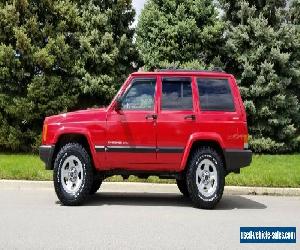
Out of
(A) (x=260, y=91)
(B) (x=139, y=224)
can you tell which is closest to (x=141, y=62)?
(A) (x=260, y=91)

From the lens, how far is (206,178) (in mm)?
10391

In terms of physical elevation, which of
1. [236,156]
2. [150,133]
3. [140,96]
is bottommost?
[236,156]

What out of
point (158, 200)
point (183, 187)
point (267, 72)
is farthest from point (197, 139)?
point (267, 72)

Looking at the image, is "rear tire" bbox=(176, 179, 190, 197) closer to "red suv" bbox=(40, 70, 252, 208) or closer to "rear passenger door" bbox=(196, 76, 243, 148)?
"red suv" bbox=(40, 70, 252, 208)

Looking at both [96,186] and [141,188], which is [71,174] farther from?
[141,188]

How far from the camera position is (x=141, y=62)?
26609 millimetres

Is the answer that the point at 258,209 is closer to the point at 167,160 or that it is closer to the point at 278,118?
the point at 167,160

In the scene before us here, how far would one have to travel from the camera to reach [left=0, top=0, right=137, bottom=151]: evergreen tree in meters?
23.6

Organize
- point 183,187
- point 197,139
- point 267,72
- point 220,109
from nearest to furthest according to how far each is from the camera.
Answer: point 197,139 < point 220,109 < point 183,187 < point 267,72

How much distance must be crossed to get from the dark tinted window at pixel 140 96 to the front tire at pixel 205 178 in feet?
4.07

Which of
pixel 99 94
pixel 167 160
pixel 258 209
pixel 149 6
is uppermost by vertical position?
pixel 149 6

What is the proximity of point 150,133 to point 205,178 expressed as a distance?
124 cm

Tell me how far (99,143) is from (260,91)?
51.3 feet

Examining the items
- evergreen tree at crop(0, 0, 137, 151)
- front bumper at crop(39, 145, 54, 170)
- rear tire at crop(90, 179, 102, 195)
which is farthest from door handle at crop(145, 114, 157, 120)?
evergreen tree at crop(0, 0, 137, 151)
